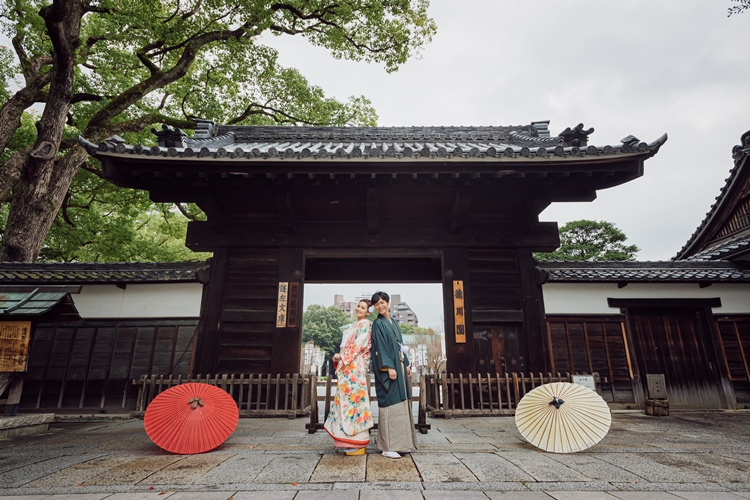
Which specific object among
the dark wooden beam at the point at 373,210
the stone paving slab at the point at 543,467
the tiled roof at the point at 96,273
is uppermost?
the dark wooden beam at the point at 373,210

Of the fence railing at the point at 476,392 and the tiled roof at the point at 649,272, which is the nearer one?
the fence railing at the point at 476,392

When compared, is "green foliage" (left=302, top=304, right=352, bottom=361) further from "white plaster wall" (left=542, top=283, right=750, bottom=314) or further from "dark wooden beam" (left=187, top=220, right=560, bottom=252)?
"dark wooden beam" (left=187, top=220, right=560, bottom=252)

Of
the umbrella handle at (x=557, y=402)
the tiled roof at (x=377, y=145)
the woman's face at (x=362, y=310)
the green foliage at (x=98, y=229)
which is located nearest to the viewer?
the umbrella handle at (x=557, y=402)

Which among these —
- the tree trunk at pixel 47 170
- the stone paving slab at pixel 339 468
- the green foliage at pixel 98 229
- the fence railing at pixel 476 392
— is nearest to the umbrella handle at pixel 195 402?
the stone paving slab at pixel 339 468

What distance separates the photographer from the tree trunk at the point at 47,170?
9.88m

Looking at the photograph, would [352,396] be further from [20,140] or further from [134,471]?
[20,140]

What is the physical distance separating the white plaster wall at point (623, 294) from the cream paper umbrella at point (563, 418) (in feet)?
15.6

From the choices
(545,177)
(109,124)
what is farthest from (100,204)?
(545,177)

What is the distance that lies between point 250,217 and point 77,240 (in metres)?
10.9

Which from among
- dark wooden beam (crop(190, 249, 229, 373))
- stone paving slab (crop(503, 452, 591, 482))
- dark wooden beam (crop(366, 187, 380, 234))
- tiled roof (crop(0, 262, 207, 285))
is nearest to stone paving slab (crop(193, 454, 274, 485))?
stone paving slab (crop(503, 452, 591, 482))

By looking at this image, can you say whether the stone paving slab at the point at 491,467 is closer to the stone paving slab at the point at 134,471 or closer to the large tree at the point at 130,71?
the stone paving slab at the point at 134,471

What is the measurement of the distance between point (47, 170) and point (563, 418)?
1355 centimetres

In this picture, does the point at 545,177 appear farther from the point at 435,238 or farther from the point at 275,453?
the point at 275,453

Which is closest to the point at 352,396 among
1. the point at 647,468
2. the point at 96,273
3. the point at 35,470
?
the point at 647,468
